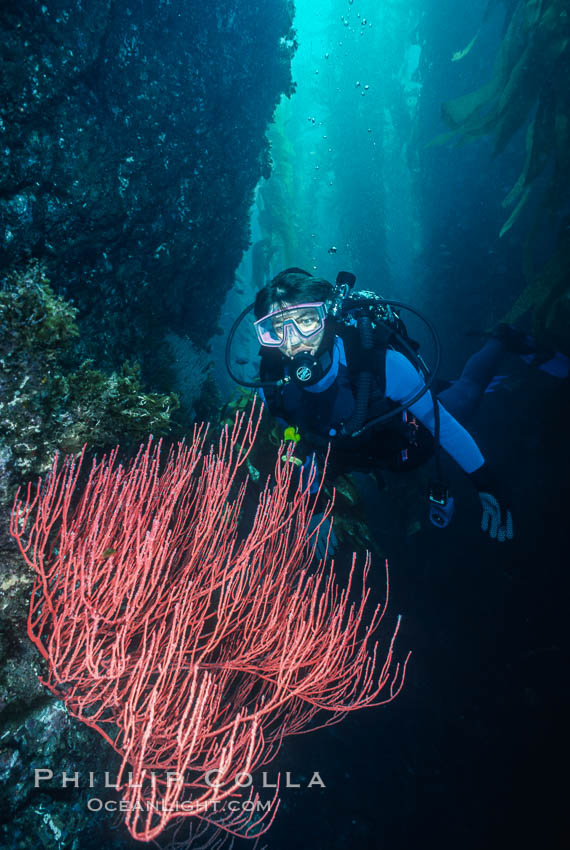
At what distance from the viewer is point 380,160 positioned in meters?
17.4

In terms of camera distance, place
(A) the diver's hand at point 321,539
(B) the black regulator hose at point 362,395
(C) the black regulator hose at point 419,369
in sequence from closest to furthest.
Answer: (C) the black regulator hose at point 419,369 → (B) the black regulator hose at point 362,395 → (A) the diver's hand at point 321,539

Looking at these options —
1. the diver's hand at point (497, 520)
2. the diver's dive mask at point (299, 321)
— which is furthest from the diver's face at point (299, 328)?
the diver's hand at point (497, 520)

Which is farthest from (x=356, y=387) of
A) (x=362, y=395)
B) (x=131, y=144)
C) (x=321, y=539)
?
(x=131, y=144)

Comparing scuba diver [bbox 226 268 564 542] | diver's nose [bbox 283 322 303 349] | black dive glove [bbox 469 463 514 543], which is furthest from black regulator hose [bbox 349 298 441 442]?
diver's nose [bbox 283 322 303 349]

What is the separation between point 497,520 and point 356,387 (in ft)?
5.88

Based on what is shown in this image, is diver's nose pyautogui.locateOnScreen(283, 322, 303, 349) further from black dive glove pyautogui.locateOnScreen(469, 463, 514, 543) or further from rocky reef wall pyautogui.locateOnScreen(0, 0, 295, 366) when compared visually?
rocky reef wall pyautogui.locateOnScreen(0, 0, 295, 366)

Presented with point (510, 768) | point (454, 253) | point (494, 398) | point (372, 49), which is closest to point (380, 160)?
point (372, 49)

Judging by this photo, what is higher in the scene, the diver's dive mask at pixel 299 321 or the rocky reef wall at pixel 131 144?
the rocky reef wall at pixel 131 144

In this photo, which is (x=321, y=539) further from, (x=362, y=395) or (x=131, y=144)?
(x=131, y=144)

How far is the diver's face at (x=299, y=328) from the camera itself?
3.39m

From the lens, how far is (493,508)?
10.9 ft

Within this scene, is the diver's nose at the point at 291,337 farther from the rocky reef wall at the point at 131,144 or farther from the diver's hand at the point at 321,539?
the rocky reef wall at the point at 131,144

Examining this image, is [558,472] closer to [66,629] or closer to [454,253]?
[66,629]

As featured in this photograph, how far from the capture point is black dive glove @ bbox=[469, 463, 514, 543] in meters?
3.29
